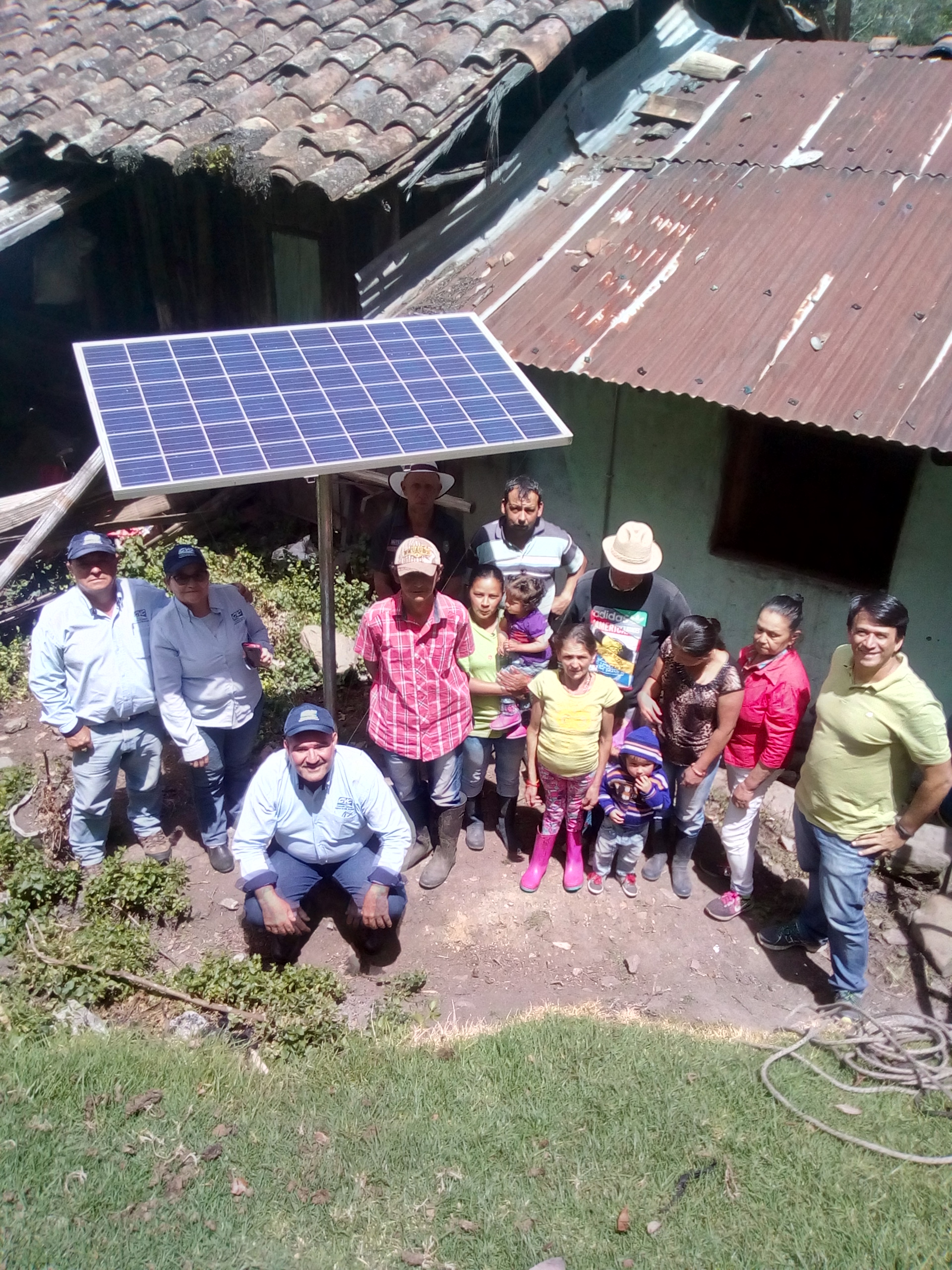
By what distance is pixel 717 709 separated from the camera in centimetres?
478

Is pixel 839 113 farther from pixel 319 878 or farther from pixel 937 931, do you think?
pixel 319 878

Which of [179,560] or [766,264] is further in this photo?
[766,264]

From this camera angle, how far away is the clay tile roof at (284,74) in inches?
258

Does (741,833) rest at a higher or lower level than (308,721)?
lower

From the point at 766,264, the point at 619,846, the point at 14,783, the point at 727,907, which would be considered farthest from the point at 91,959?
the point at 766,264

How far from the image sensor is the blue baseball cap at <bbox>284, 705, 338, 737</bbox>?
4215mm

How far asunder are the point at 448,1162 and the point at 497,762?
225 centimetres

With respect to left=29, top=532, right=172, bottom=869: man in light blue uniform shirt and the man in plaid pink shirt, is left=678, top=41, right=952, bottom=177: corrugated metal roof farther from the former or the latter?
left=29, top=532, right=172, bottom=869: man in light blue uniform shirt

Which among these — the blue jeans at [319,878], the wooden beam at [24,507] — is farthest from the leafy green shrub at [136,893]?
the wooden beam at [24,507]

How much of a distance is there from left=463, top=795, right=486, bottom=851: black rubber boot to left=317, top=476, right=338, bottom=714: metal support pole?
104cm

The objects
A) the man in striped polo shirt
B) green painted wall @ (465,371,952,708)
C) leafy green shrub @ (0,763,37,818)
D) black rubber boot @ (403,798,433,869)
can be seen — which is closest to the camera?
the man in striped polo shirt

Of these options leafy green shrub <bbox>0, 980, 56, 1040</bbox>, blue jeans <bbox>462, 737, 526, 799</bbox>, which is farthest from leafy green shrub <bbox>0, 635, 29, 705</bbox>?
blue jeans <bbox>462, 737, 526, 799</bbox>

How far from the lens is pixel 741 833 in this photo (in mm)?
5070

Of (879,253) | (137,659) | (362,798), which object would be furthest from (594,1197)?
(879,253)
